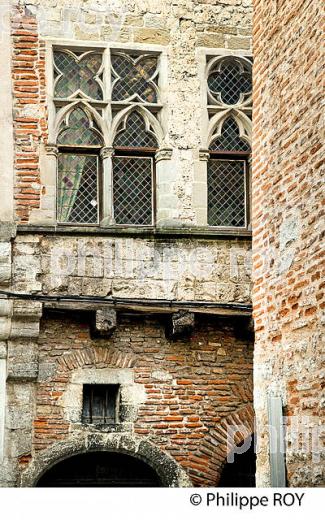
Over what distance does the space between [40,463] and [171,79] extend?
4.57m

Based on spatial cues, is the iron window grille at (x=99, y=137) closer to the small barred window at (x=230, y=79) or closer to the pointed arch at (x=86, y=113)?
the pointed arch at (x=86, y=113)

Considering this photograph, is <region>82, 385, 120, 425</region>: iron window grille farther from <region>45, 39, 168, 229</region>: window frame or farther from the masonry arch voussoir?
<region>45, 39, 168, 229</region>: window frame

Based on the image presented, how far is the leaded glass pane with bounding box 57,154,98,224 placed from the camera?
49.4ft

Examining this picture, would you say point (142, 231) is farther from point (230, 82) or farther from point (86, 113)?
point (230, 82)

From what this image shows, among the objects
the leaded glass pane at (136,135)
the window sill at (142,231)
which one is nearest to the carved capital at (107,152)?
the leaded glass pane at (136,135)

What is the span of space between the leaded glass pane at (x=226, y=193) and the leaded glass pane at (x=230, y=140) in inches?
5.9

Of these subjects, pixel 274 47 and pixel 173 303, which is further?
pixel 173 303

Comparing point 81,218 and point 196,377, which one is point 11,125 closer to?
point 81,218

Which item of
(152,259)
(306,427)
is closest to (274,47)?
(306,427)

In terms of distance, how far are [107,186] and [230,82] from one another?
6.46ft
